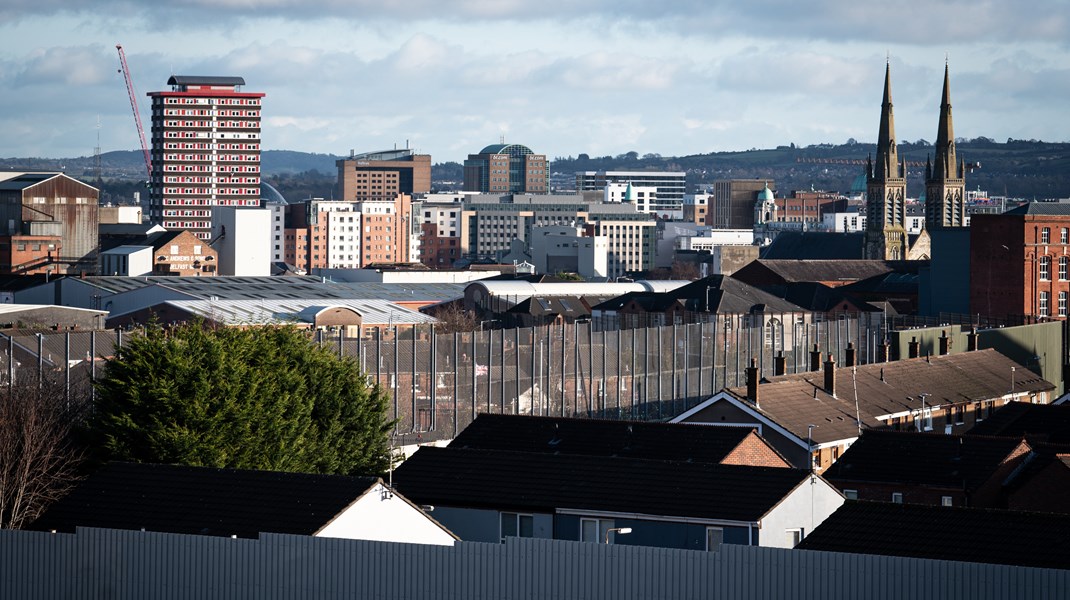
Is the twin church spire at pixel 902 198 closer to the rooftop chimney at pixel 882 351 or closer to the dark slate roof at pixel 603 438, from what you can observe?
the rooftop chimney at pixel 882 351

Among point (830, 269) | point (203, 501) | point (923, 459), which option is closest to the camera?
point (203, 501)

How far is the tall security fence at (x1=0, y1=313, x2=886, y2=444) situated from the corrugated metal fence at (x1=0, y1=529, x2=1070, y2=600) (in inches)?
557

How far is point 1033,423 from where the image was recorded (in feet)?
158

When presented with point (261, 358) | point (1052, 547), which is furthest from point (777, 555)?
point (261, 358)

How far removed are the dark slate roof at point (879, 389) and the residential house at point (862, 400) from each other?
4 cm

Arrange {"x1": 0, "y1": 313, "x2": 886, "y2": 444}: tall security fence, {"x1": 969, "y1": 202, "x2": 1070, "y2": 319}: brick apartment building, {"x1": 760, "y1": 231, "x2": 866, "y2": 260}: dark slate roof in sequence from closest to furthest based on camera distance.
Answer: {"x1": 0, "y1": 313, "x2": 886, "y2": 444}: tall security fence → {"x1": 969, "y1": 202, "x2": 1070, "y2": 319}: brick apartment building → {"x1": 760, "y1": 231, "x2": 866, "y2": 260}: dark slate roof

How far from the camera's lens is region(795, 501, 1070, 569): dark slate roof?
2752 centimetres

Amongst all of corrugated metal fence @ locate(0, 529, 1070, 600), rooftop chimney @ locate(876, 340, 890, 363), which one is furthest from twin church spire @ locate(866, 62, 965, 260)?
corrugated metal fence @ locate(0, 529, 1070, 600)

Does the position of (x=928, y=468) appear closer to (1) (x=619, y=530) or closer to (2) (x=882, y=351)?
(1) (x=619, y=530)

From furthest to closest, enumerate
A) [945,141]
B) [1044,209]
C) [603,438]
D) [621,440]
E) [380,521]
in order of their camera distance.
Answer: [945,141], [1044,209], [603,438], [621,440], [380,521]

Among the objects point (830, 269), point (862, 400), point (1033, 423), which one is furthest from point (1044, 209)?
point (1033, 423)

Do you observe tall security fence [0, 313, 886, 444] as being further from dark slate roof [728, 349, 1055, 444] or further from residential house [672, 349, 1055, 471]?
residential house [672, 349, 1055, 471]

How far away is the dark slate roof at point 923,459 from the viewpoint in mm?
40031

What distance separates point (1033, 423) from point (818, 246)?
449 ft
